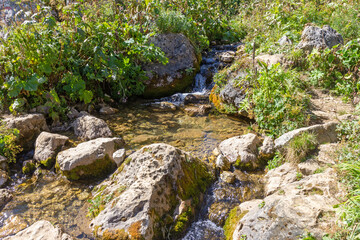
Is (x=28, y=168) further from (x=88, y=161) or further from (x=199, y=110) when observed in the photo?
(x=199, y=110)

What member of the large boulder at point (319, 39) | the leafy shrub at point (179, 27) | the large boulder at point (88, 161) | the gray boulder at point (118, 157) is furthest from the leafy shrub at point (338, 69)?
the large boulder at point (88, 161)

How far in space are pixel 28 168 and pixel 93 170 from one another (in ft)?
4.41

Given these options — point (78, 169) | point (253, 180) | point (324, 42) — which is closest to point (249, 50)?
point (324, 42)

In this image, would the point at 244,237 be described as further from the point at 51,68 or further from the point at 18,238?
the point at 51,68

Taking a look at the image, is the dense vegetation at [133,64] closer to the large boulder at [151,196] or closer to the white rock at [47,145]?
the white rock at [47,145]

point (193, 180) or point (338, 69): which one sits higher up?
point (338, 69)

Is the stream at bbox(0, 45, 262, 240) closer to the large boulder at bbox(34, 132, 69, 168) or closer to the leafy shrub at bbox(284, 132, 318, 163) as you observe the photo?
the large boulder at bbox(34, 132, 69, 168)

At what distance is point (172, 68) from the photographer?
8492mm

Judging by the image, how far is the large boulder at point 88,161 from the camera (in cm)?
427

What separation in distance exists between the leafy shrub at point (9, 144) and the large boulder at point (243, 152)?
4.09 m

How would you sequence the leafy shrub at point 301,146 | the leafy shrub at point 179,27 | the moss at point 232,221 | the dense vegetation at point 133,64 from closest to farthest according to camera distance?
the moss at point 232,221 < the leafy shrub at point 301,146 < the dense vegetation at point 133,64 < the leafy shrub at point 179,27

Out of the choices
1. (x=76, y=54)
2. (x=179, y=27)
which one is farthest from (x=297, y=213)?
(x=179, y=27)

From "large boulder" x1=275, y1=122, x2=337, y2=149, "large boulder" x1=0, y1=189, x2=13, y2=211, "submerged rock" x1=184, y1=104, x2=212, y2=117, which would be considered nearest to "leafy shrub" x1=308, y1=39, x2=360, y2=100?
"large boulder" x1=275, y1=122, x2=337, y2=149

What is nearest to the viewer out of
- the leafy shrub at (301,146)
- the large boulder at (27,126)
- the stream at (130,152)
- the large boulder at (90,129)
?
the stream at (130,152)
